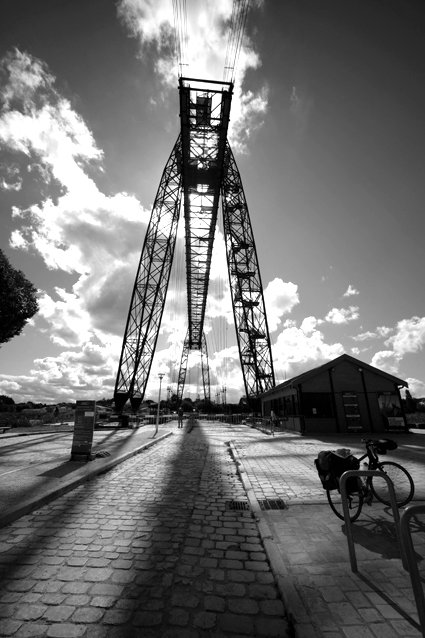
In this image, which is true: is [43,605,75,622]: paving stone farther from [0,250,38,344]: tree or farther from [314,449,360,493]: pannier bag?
[0,250,38,344]: tree

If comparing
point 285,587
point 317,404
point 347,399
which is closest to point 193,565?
point 285,587

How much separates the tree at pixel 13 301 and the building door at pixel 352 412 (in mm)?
23124

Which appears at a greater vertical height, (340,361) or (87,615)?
(340,361)

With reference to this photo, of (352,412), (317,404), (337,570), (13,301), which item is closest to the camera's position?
(337,570)

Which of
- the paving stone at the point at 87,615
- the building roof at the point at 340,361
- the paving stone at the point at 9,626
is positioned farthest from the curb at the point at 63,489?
the building roof at the point at 340,361

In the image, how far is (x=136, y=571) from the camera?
2678mm

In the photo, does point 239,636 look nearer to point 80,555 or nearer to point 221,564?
point 221,564

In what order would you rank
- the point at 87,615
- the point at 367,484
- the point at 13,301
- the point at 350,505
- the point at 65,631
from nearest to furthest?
the point at 65,631
the point at 87,615
the point at 350,505
the point at 367,484
the point at 13,301

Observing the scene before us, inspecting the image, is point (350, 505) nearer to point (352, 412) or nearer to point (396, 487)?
point (396, 487)

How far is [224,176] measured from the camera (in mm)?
26453

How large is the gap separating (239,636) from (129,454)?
7.63m

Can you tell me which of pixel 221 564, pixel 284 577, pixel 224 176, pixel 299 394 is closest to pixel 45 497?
pixel 221 564

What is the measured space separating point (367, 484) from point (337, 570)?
81.2 inches

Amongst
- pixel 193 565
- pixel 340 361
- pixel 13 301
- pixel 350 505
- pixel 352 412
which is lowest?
pixel 193 565
